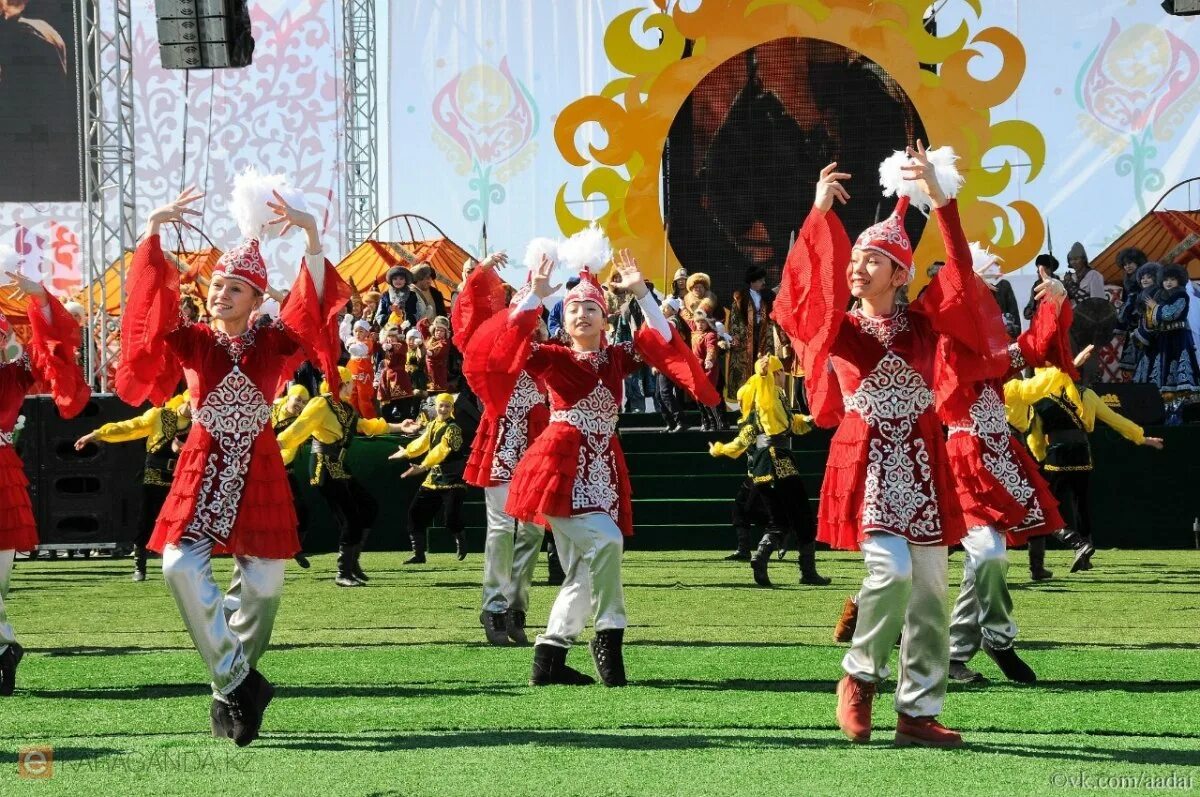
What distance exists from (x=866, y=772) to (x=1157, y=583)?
7.83 meters

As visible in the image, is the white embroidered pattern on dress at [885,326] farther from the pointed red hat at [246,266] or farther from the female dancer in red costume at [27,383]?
the female dancer in red costume at [27,383]

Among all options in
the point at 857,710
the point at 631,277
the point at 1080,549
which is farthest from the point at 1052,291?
the point at 1080,549

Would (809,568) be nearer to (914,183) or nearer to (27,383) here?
(27,383)

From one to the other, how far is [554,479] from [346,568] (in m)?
6.06

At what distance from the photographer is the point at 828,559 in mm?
15227

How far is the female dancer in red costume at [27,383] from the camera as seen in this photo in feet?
27.5

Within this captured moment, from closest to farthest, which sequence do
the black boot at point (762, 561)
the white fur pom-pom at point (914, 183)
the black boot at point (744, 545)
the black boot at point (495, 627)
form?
the white fur pom-pom at point (914, 183) < the black boot at point (495, 627) < the black boot at point (762, 561) < the black boot at point (744, 545)

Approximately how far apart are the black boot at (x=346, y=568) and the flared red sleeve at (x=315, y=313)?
22.9ft

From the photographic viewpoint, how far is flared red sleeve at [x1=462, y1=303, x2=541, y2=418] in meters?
7.82

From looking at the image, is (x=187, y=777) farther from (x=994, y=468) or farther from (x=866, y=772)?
(x=994, y=468)

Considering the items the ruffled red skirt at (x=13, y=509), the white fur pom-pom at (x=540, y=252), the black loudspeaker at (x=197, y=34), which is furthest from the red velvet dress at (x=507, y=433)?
the black loudspeaker at (x=197, y=34)

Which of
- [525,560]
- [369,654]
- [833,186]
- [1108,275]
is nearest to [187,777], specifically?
[833,186]

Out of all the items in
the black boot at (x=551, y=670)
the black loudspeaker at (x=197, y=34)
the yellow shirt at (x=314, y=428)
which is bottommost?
the yellow shirt at (x=314, y=428)

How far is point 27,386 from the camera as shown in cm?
871
